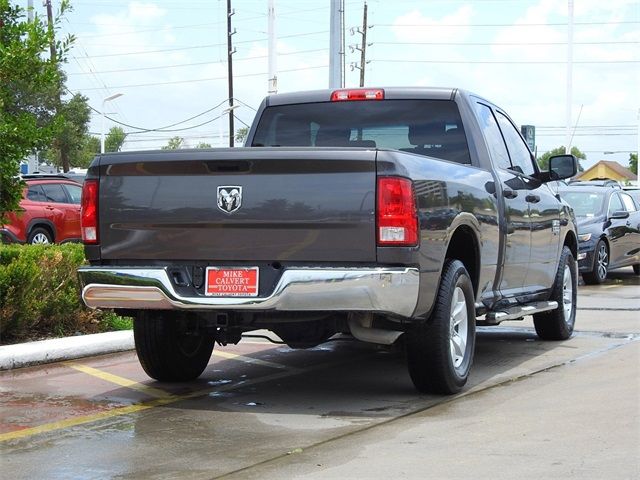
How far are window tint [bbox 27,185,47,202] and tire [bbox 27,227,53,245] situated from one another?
58 cm

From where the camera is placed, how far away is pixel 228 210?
20.3 ft

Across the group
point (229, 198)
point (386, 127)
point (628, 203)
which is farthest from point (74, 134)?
point (229, 198)

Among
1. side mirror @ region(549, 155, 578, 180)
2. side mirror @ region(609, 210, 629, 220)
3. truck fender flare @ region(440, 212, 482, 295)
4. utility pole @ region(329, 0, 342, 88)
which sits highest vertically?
utility pole @ region(329, 0, 342, 88)

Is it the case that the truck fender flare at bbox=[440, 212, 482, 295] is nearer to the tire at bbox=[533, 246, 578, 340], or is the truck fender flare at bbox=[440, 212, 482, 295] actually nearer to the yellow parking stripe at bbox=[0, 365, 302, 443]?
the yellow parking stripe at bbox=[0, 365, 302, 443]

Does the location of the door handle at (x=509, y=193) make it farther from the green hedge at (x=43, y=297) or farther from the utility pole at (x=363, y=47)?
the utility pole at (x=363, y=47)

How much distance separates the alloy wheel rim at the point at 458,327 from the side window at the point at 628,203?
11751mm

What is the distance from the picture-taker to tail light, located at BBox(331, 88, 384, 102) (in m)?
8.01

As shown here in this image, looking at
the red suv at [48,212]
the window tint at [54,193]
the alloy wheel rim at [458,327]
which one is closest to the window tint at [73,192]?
the red suv at [48,212]

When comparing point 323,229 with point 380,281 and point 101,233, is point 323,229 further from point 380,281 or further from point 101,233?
point 101,233

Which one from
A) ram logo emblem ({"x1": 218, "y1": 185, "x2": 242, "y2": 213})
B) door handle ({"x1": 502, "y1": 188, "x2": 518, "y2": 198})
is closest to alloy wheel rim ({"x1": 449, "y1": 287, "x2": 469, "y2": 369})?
door handle ({"x1": 502, "y1": 188, "x2": 518, "y2": 198})

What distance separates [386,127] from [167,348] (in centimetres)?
240

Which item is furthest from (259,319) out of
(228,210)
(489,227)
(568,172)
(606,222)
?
(606,222)

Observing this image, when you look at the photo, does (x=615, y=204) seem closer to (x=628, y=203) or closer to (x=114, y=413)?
(x=628, y=203)

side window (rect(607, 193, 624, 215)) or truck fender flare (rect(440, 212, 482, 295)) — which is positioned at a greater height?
side window (rect(607, 193, 624, 215))
